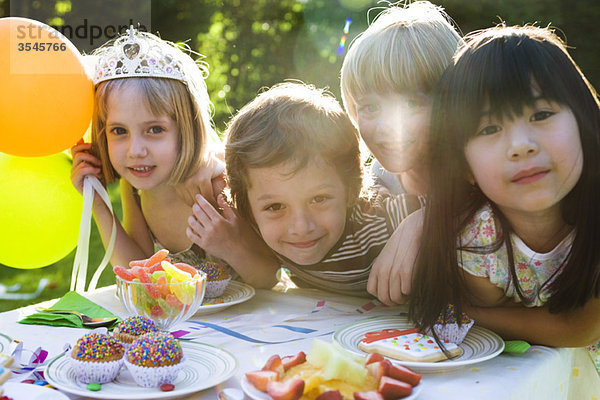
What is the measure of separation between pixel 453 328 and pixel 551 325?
236 mm

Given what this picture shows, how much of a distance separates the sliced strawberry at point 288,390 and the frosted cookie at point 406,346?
12.5 inches

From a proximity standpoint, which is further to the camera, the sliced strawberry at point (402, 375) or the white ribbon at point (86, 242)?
the white ribbon at point (86, 242)

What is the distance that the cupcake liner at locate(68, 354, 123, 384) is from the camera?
3.57 ft

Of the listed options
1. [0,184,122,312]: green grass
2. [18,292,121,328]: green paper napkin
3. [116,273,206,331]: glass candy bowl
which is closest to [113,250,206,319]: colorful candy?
[116,273,206,331]: glass candy bowl

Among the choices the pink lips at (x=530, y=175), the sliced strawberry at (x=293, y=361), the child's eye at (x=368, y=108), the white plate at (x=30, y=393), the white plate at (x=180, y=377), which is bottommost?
the white plate at (x=180, y=377)

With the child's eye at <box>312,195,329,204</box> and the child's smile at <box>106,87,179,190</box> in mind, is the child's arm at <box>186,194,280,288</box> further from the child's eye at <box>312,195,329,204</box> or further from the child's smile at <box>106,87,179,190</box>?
the child's eye at <box>312,195,329,204</box>

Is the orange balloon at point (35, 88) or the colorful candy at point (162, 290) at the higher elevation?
the orange balloon at point (35, 88)

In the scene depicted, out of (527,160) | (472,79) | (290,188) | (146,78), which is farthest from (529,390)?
(146,78)

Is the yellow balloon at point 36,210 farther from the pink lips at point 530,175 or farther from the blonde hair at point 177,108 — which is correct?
the pink lips at point 530,175

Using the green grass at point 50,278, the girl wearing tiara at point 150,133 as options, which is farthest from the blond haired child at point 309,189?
the green grass at point 50,278

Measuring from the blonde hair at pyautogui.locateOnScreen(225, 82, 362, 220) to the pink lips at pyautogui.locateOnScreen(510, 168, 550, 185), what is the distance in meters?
0.56

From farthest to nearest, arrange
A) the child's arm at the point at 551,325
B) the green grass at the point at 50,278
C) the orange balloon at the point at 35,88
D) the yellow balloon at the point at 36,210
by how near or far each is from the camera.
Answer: the green grass at the point at 50,278
the yellow balloon at the point at 36,210
the orange balloon at the point at 35,88
the child's arm at the point at 551,325

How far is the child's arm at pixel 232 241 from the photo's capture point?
1889mm

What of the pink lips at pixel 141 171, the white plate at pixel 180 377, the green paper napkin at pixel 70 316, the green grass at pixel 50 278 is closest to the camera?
the white plate at pixel 180 377
